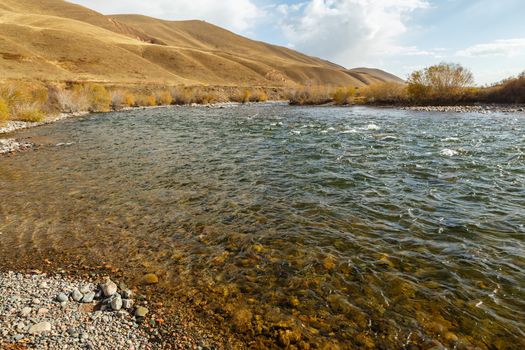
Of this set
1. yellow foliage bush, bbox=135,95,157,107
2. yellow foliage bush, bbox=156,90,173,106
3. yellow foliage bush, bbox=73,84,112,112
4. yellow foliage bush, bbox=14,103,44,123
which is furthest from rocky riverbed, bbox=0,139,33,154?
yellow foliage bush, bbox=156,90,173,106

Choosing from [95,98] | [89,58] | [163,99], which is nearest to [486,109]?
[163,99]

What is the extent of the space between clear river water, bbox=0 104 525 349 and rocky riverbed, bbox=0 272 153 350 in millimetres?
1008

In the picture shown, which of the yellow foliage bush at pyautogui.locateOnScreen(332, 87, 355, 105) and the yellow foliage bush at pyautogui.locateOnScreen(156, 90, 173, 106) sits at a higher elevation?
the yellow foliage bush at pyautogui.locateOnScreen(332, 87, 355, 105)

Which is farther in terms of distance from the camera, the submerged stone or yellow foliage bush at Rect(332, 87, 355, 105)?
→ yellow foliage bush at Rect(332, 87, 355, 105)

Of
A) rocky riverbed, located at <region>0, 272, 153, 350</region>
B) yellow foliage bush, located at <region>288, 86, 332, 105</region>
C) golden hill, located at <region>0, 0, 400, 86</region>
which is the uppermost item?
golden hill, located at <region>0, 0, 400, 86</region>

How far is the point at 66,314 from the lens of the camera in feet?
18.5

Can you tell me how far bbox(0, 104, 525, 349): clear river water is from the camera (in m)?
5.79

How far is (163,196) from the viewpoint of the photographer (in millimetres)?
12039

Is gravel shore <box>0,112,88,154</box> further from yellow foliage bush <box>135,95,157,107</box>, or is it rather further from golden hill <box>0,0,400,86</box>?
golden hill <box>0,0,400,86</box>

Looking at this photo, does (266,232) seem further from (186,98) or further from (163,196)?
(186,98)

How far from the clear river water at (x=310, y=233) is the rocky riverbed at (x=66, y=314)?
3.31 feet

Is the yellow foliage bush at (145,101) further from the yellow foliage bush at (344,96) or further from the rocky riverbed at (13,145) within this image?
the rocky riverbed at (13,145)

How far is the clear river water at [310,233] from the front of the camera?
579 centimetres

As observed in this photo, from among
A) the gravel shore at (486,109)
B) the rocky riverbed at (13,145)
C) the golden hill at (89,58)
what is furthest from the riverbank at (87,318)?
the golden hill at (89,58)
